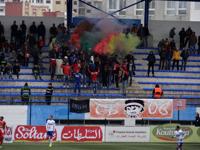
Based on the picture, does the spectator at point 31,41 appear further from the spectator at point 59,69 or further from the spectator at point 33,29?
the spectator at point 59,69

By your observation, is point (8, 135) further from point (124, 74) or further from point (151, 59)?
point (151, 59)

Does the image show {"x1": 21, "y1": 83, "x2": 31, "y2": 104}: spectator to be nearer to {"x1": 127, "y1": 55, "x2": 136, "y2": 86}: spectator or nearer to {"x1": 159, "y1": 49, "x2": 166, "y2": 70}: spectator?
{"x1": 127, "y1": 55, "x2": 136, "y2": 86}: spectator

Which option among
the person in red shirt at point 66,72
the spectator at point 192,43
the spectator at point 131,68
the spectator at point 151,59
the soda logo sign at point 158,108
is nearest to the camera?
the soda logo sign at point 158,108

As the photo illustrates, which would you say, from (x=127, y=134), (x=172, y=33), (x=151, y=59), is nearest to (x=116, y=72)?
(x=151, y=59)

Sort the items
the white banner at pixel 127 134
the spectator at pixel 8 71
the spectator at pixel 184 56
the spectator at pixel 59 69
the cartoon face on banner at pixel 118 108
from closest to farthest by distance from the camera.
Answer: the white banner at pixel 127 134 < the cartoon face on banner at pixel 118 108 < the spectator at pixel 8 71 < the spectator at pixel 59 69 < the spectator at pixel 184 56

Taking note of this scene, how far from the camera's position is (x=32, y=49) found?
36781mm

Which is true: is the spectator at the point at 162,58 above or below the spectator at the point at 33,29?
below

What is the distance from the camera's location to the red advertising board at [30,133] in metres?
28.5

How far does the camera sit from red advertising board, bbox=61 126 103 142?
28984mm

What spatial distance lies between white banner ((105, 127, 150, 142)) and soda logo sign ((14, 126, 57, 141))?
3.25 meters

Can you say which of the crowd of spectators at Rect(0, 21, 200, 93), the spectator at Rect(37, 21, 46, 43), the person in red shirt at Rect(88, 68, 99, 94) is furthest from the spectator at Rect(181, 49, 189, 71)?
the spectator at Rect(37, 21, 46, 43)

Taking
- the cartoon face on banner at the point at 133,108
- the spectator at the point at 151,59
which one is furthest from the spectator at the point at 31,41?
the cartoon face on banner at the point at 133,108

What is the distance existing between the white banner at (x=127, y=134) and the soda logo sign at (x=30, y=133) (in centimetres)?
325

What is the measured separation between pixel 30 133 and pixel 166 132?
6.90 m
